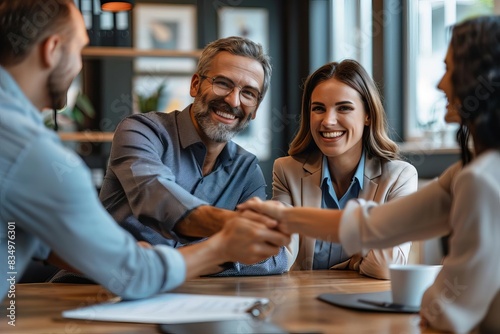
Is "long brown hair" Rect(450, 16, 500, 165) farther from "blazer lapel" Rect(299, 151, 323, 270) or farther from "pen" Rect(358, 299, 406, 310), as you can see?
"blazer lapel" Rect(299, 151, 323, 270)

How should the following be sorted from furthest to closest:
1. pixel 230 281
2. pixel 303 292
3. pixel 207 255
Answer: pixel 230 281 < pixel 303 292 < pixel 207 255

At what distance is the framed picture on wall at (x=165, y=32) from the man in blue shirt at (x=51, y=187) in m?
4.13

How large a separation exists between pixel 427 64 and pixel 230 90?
2524 millimetres

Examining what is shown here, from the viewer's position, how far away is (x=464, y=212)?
47.7 inches

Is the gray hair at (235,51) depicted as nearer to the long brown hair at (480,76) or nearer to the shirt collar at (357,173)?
the shirt collar at (357,173)

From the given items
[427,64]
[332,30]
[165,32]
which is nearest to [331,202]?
[427,64]

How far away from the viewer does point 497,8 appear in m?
3.72

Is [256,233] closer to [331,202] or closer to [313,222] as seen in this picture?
[313,222]

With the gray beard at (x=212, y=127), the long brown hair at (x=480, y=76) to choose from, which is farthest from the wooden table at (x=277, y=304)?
the gray beard at (x=212, y=127)

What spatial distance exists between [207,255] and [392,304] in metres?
0.41

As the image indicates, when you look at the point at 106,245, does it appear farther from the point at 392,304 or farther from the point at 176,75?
the point at 176,75

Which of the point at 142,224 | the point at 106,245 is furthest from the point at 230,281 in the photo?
the point at 106,245

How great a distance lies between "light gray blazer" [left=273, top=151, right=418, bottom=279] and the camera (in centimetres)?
250

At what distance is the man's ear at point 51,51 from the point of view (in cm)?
147
